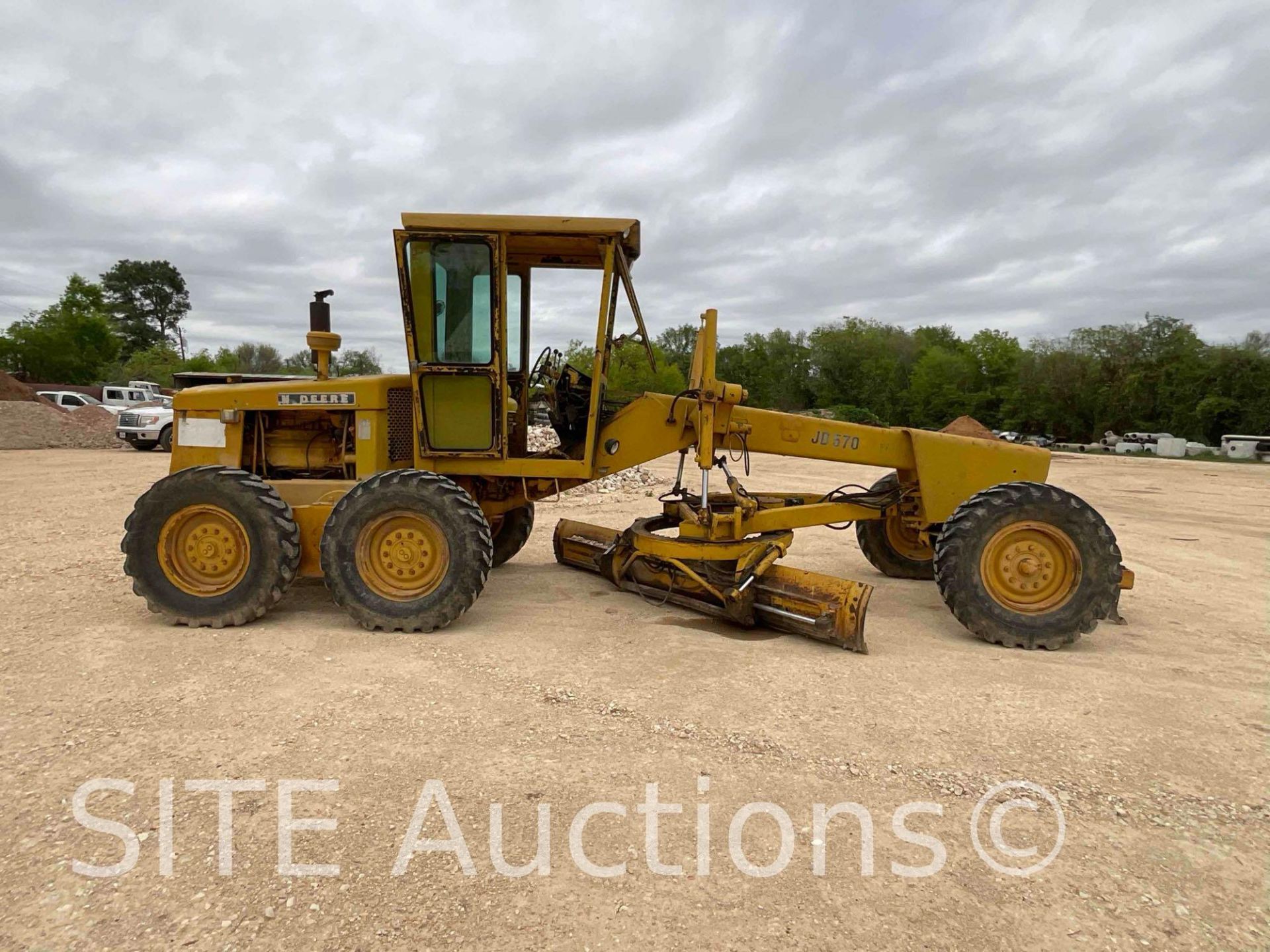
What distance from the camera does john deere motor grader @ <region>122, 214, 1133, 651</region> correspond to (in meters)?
4.98

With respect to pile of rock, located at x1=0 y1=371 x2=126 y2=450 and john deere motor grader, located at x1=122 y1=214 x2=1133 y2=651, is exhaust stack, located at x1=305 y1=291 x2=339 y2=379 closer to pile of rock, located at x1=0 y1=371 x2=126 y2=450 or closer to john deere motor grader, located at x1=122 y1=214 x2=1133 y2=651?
john deere motor grader, located at x1=122 y1=214 x2=1133 y2=651

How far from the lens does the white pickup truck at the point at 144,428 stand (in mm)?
21766

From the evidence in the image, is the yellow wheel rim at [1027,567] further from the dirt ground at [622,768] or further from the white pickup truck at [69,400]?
the white pickup truck at [69,400]

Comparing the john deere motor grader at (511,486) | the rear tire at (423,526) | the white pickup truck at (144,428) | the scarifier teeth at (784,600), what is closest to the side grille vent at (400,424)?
the john deere motor grader at (511,486)

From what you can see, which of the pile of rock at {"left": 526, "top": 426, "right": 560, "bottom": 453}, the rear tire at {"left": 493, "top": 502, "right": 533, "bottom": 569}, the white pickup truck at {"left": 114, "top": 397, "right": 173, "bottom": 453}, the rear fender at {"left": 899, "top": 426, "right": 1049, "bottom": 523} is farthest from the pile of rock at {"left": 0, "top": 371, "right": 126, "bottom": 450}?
the rear fender at {"left": 899, "top": 426, "right": 1049, "bottom": 523}

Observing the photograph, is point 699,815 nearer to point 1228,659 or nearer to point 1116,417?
point 1228,659

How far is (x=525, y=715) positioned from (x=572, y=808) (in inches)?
35.0

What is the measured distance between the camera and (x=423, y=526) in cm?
505

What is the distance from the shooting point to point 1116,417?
45.5m

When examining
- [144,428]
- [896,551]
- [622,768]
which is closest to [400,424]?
[622,768]

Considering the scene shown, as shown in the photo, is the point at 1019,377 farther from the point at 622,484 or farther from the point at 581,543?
the point at 581,543

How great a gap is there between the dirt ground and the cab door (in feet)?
4.76

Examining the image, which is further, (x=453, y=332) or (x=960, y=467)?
(x=960, y=467)

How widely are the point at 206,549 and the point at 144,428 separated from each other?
20.3m
